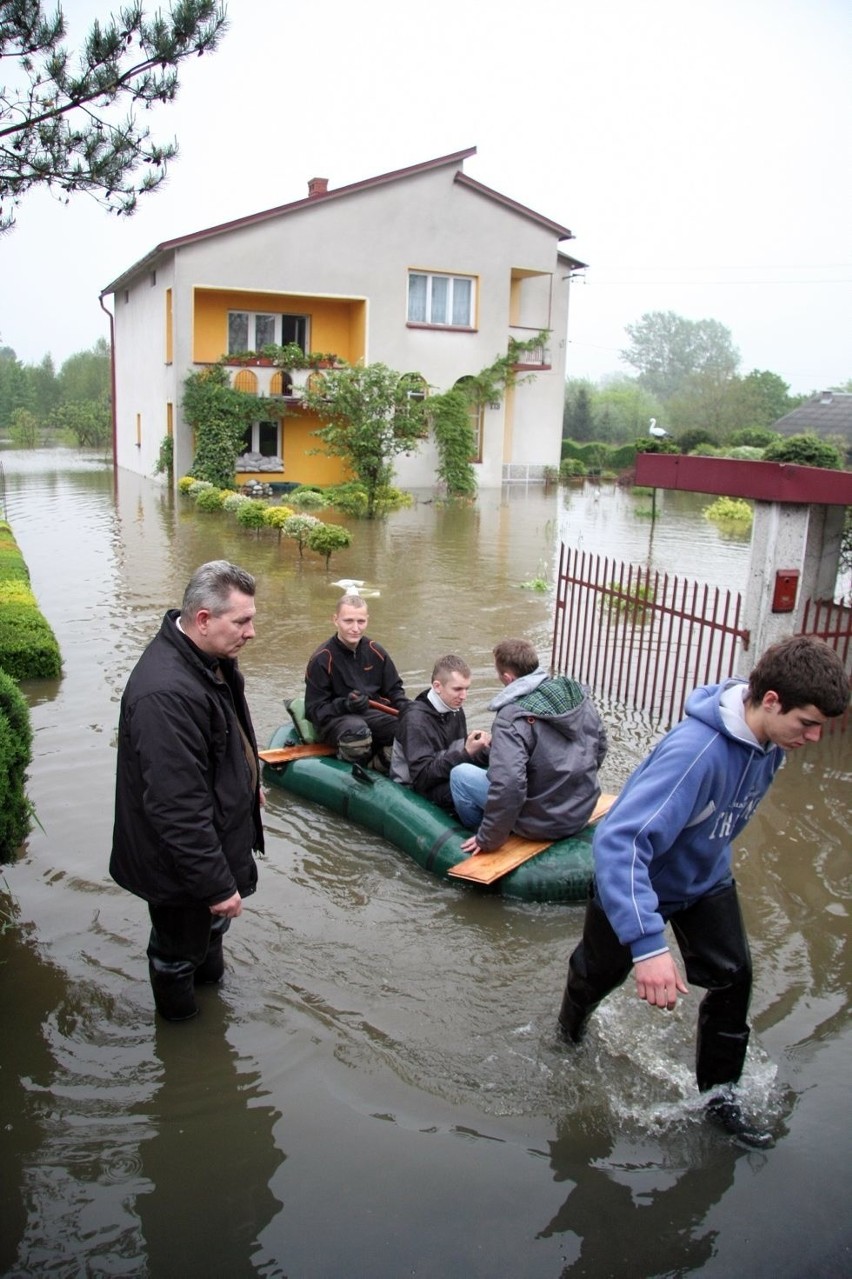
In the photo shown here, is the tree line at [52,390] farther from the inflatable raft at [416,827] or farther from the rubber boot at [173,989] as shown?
the rubber boot at [173,989]

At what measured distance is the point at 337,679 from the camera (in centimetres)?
724

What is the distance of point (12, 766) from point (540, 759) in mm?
2793

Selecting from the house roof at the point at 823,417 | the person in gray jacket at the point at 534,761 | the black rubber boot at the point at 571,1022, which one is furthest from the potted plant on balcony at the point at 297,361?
the black rubber boot at the point at 571,1022

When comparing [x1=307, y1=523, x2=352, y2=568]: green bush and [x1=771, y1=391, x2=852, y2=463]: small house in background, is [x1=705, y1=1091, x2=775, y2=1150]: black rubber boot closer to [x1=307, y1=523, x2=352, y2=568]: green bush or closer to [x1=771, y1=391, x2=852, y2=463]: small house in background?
[x1=307, y1=523, x2=352, y2=568]: green bush

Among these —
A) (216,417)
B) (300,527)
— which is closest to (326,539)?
(300,527)

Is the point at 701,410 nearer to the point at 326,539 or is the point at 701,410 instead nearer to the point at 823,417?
the point at 823,417

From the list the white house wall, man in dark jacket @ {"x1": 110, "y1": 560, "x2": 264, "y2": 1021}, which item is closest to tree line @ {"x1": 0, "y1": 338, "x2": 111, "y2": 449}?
the white house wall

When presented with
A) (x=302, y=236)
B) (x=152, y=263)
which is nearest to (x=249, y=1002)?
(x=302, y=236)

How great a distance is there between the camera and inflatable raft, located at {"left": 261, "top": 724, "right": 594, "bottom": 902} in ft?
18.9

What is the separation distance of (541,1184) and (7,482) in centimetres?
Result: 3219

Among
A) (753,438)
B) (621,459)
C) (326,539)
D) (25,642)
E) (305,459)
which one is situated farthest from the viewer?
(621,459)

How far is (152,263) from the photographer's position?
2983 cm

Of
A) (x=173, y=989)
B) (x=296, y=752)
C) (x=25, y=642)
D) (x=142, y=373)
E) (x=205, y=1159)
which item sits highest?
(x=142, y=373)

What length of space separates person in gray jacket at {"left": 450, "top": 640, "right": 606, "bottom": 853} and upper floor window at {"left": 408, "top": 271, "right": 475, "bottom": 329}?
26701 millimetres
